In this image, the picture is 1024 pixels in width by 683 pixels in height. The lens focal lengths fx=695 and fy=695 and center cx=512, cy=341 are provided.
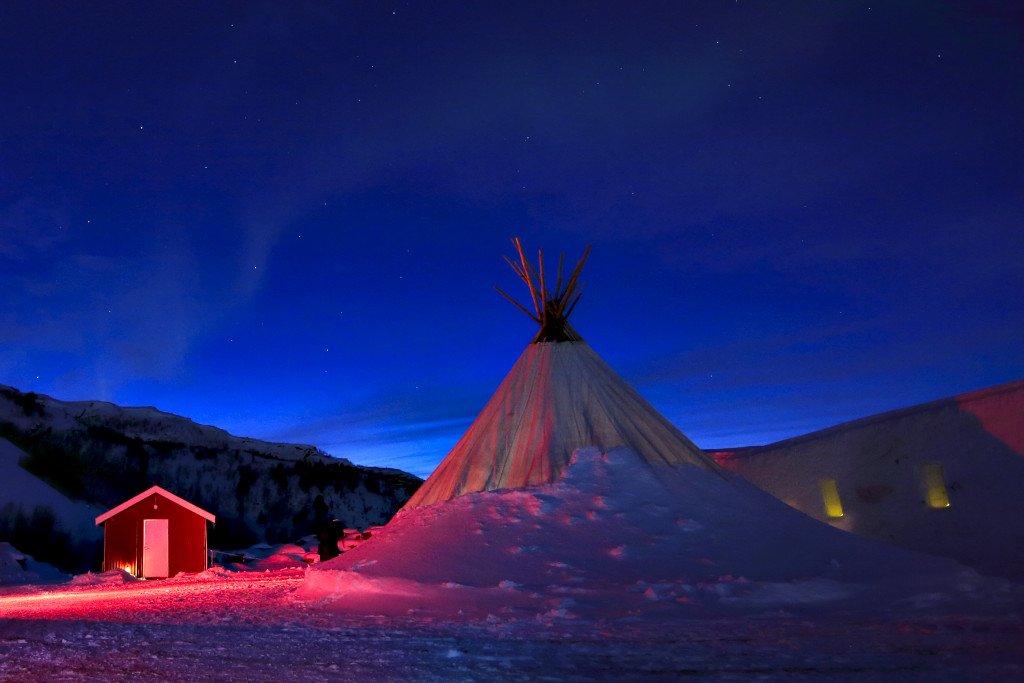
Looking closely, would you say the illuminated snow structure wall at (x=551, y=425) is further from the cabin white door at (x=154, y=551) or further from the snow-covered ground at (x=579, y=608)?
the cabin white door at (x=154, y=551)

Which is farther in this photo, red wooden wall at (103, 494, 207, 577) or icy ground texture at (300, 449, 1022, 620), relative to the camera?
red wooden wall at (103, 494, 207, 577)

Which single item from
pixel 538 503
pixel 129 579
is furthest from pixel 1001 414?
pixel 129 579

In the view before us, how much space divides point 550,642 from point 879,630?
7.48ft

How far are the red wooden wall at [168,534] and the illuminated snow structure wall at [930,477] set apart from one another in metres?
12.8

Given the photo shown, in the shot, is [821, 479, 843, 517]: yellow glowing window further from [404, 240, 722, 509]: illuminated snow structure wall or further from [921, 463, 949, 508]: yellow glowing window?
[404, 240, 722, 509]: illuminated snow structure wall

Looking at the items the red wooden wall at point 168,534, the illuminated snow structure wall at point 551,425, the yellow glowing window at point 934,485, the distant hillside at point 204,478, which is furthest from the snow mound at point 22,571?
the yellow glowing window at point 934,485

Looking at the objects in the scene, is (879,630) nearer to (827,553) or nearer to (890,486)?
(827,553)

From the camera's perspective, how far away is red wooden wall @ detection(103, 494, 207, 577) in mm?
15469

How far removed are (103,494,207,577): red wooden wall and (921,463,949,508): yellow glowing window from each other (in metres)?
14.7

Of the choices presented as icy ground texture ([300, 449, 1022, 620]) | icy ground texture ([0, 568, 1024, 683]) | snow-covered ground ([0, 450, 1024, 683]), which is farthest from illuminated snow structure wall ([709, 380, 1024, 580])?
icy ground texture ([0, 568, 1024, 683])

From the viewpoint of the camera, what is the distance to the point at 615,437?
9977 mm

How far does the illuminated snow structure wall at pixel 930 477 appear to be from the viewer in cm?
1036

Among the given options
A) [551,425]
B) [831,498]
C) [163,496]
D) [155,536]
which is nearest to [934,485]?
[831,498]

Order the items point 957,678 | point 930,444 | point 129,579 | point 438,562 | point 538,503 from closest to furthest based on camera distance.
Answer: point 957,678 < point 438,562 < point 538,503 < point 930,444 < point 129,579
